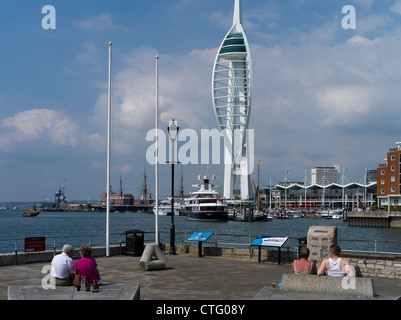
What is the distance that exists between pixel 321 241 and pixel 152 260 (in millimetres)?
6448

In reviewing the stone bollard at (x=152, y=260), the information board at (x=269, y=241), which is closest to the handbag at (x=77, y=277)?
the stone bollard at (x=152, y=260)

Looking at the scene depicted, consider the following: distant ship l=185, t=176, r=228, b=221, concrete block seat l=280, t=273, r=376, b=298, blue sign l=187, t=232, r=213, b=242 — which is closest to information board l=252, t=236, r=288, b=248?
blue sign l=187, t=232, r=213, b=242

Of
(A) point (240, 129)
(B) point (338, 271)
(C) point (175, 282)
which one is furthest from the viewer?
(A) point (240, 129)

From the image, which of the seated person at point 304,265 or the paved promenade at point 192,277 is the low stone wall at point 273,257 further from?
the seated person at point 304,265

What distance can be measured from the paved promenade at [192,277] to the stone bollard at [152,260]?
27 centimetres

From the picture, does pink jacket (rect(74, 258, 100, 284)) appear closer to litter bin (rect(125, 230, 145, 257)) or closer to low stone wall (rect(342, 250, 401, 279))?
low stone wall (rect(342, 250, 401, 279))

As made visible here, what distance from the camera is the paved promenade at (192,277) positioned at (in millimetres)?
14117

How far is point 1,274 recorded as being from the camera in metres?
17.3

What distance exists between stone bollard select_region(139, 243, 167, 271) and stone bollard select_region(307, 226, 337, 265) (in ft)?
18.5

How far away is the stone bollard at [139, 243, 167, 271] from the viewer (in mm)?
18594

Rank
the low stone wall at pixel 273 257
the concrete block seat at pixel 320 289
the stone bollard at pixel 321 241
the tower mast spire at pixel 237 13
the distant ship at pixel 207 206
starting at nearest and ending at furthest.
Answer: the concrete block seat at pixel 320 289, the stone bollard at pixel 321 241, the low stone wall at pixel 273 257, the distant ship at pixel 207 206, the tower mast spire at pixel 237 13
